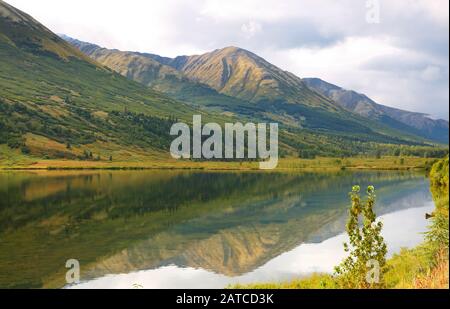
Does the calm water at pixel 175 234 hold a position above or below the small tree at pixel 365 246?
below

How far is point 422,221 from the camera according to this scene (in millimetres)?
80875

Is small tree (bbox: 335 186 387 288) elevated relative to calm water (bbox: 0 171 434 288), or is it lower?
elevated

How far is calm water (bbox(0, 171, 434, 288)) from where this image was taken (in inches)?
1757

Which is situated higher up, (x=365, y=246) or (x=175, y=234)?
(x=365, y=246)

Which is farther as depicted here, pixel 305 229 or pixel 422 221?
pixel 422 221

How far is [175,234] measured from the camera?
6762cm

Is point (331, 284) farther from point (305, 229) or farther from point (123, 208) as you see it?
point (123, 208)

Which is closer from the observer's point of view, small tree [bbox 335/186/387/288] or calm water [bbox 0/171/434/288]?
small tree [bbox 335/186/387/288]

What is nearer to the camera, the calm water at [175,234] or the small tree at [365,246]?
the small tree at [365,246]

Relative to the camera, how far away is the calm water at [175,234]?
44625 millimetres

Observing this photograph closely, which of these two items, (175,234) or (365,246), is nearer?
(365,246)

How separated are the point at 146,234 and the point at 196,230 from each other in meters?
7.52
